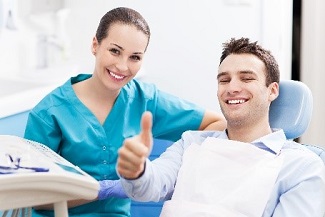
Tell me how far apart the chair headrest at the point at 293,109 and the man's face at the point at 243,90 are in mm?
130

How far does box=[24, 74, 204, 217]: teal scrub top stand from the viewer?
1.92 meters

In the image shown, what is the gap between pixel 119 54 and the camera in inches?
76.2

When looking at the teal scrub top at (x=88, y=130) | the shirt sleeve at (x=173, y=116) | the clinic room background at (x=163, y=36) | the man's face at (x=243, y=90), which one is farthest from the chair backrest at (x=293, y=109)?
the clinic room background at (x=163, y=36)

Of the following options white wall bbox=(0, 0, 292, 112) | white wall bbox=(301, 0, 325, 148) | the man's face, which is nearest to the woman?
the man's face

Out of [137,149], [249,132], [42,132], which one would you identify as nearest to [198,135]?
[249,132]

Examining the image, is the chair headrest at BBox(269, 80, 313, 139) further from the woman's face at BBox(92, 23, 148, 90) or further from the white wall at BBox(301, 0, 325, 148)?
the white wall at BBox(301, 0, 325, 148)

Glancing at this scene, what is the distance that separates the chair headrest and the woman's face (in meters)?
0.41

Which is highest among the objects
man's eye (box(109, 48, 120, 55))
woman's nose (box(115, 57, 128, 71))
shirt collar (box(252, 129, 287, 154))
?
man's eye (box(109, 48, 120, 55))

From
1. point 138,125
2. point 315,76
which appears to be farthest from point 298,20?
point 138,125

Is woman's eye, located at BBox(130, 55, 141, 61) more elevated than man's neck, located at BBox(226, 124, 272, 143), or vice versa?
woman's eye, located at BBox(130, 55, 141, 61)

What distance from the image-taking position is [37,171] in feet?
4.49

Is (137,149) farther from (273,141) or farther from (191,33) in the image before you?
(191,33)

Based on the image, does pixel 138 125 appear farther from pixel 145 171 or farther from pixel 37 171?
pixel 37 171

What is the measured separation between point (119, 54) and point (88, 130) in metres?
0.23
